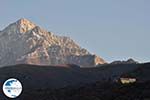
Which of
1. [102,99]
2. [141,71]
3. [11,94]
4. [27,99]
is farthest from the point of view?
[141,71]

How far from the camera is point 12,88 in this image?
17.9 meters

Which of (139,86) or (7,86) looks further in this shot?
(139,86)

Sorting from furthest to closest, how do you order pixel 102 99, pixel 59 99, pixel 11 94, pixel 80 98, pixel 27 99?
pixel 27 99
pixel 59 99
pixel 80 98
pixel 102 99
pixel 11 94

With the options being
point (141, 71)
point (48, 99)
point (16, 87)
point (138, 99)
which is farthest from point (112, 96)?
point (141, 71)

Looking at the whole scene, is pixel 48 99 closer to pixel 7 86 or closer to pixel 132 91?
pixel 132 91

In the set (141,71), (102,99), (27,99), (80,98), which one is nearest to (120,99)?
(102,99)

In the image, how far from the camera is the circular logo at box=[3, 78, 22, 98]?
695 inches

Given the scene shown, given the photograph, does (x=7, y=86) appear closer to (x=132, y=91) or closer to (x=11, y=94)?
(x=11, y=94)

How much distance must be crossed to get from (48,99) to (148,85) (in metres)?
25.4

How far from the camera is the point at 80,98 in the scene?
8912 centimetres

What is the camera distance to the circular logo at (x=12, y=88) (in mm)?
17641

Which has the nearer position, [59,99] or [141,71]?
[59,99]

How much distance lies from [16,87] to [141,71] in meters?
157

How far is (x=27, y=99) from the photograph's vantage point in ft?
383
